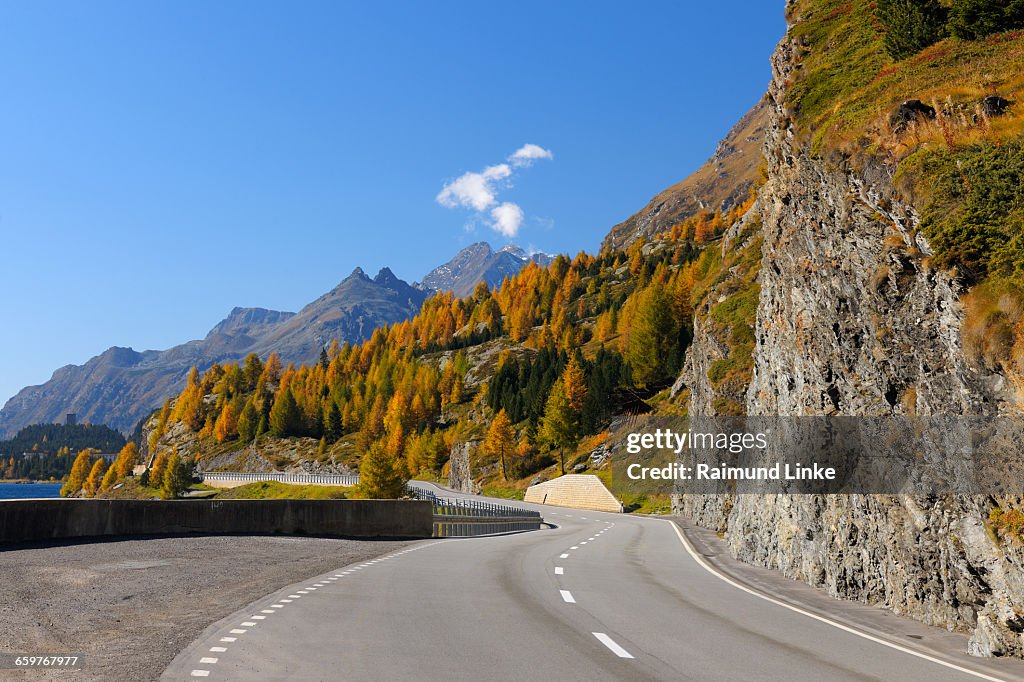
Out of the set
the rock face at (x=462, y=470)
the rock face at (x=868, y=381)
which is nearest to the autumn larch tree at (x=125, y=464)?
the rock face at (x=462, y=470)

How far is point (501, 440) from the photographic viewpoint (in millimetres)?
104250

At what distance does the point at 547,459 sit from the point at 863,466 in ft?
290

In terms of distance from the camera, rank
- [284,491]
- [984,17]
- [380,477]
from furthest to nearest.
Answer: [284,491]
[380,477]
[984,17]

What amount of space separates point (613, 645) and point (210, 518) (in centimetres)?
2227

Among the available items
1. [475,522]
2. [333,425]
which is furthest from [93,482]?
[475,522]

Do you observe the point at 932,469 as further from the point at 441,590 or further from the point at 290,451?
the point at 290,451

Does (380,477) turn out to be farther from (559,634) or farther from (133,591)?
(559,634)

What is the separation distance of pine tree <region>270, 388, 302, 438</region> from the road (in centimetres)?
16493

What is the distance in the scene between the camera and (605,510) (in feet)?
236

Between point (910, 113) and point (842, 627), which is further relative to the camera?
point (910, 113)

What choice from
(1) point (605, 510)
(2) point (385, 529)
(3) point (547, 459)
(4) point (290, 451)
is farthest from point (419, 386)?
(2) point (385, 529)

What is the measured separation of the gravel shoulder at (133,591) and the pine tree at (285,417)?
156704 mm

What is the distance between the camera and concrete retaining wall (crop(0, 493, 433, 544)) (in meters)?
22.8

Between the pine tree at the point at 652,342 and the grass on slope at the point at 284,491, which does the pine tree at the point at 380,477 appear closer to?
the grass on slope at the point at 284,491
